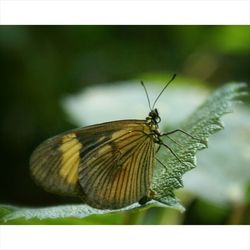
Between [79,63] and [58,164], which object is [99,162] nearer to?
[58,164]

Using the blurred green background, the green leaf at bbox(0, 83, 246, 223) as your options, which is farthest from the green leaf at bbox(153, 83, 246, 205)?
the blurred green background

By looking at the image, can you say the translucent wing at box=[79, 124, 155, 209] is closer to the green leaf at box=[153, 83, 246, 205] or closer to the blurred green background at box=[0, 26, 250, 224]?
the green leaf at box=[153, 83, 246, 205]

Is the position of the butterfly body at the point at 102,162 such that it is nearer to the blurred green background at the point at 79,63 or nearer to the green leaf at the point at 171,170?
the green leaf at the point at 171,170

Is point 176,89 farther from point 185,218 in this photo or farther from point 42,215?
point 42,215

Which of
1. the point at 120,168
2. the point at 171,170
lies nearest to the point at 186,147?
the point at 171,170

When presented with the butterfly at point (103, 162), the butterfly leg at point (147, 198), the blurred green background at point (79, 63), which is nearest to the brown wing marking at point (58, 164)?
the butterfly at point (103, 162)

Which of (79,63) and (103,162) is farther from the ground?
(79,63)
